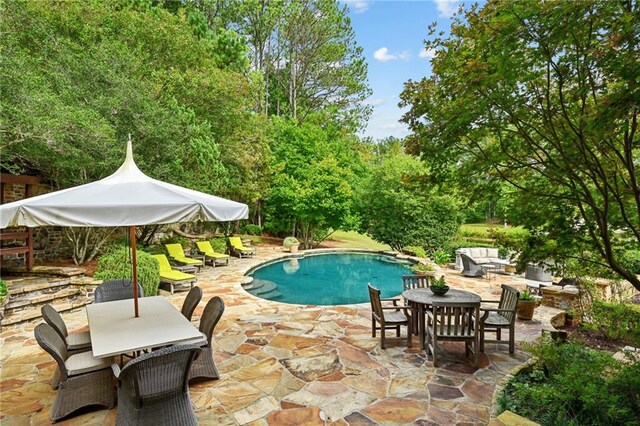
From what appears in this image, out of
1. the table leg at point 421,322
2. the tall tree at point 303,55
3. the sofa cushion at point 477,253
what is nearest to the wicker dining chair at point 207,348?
the table leg at point 421,322

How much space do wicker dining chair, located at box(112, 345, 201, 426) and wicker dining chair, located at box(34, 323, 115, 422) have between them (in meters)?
0.70

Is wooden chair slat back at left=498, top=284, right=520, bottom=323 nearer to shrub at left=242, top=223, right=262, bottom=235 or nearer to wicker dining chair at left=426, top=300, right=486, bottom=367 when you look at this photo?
wicker dining chair at left=426, top=300, right=486, bottom=367

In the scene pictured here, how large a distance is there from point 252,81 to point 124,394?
16264 mm

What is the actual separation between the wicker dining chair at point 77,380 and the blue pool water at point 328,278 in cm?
623

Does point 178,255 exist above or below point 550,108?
below

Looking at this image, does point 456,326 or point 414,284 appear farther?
point 414,284

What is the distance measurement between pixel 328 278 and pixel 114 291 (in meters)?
8.52

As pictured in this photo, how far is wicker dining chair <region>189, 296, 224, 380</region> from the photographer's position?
3996mm

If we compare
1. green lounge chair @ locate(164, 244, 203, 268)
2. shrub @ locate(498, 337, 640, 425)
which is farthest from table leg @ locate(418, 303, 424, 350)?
green lounge chair @ locate(164, 244, 203, 268)

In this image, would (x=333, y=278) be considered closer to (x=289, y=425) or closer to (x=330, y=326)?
(x=330, y=326)

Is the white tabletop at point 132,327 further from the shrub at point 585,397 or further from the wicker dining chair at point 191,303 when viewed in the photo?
the shrub at point 585,397

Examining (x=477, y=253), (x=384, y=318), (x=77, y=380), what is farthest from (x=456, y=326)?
(x=477, y=253)

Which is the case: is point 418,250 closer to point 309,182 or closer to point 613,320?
point 309,182

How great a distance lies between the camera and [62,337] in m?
3.72
